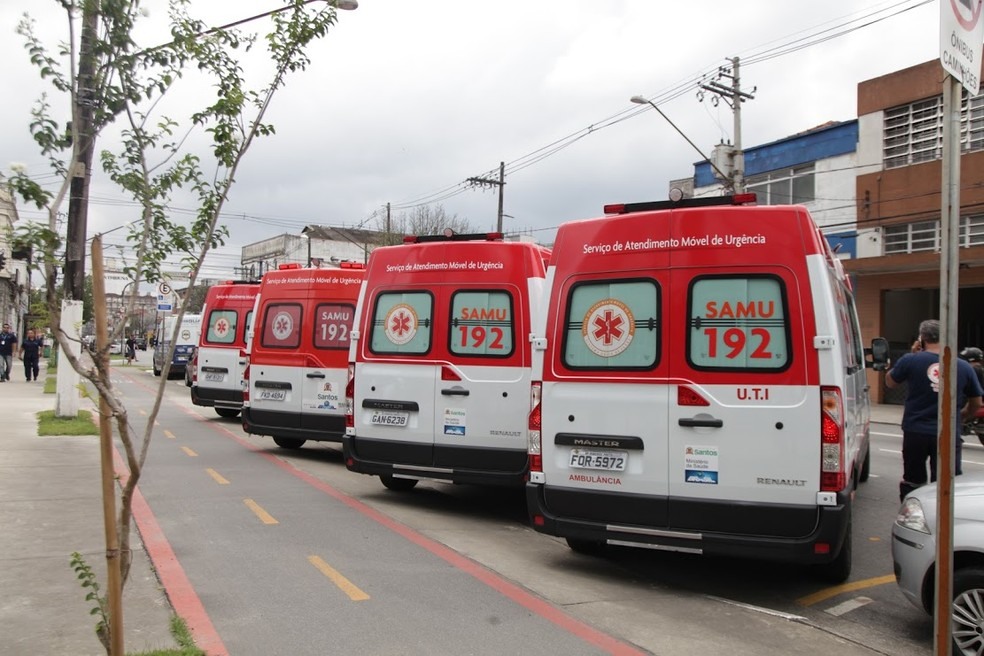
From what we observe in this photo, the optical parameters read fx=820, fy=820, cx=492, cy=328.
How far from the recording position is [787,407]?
17.5 ft

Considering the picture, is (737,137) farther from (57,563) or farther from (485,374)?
(57,563)

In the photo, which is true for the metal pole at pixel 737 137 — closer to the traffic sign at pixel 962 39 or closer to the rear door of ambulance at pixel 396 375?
the rear door of ambulance at pixel 396 375


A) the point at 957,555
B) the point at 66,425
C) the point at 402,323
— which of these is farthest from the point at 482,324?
the point at 66,425

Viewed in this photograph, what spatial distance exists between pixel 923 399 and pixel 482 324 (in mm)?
4056

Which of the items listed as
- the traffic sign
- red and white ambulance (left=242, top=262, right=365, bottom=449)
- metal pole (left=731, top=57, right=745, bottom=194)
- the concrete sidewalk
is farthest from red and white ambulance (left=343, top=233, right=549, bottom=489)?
metal pole (left=731, top=57, right=745, bottom=194)

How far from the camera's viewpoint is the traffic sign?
3.35 m

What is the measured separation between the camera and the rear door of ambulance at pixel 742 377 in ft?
17.4

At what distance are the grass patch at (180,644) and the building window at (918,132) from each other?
956 inches

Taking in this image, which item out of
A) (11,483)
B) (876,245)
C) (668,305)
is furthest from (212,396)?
(876,245)

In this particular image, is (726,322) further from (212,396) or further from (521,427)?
(212,396)

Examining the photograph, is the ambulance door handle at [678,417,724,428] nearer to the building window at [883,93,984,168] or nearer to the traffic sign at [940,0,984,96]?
the traffic sign at [940,0,984,96]

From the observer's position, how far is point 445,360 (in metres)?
8.19

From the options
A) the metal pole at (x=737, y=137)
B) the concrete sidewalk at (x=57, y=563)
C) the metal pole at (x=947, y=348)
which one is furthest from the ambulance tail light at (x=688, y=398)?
the metal pole at (x=737, y=137)

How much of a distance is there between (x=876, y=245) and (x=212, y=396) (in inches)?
800
